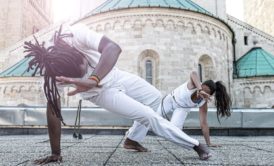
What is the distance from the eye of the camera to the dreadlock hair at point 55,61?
307 centimetres

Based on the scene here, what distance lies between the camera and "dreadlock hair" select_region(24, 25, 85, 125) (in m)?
3.07

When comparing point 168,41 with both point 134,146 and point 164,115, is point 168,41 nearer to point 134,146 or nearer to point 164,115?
point 164,115

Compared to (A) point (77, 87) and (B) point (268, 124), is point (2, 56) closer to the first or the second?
(B) point (268, 124)

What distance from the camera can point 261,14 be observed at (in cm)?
3123

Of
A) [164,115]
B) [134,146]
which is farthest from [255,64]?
[134,146]

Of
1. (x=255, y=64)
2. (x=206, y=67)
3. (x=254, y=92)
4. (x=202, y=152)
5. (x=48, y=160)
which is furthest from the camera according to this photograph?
(x=255, y=64)

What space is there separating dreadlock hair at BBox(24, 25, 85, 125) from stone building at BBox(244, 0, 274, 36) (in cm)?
2853

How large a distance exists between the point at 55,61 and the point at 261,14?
31532 mm

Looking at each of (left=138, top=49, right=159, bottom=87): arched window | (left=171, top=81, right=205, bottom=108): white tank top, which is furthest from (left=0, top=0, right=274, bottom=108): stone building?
(left=171, top=81, right=205, bottom=108): white tank top

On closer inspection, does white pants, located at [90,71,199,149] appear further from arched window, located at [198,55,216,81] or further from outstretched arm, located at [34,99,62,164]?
arched window, located at [198,55,216,81]

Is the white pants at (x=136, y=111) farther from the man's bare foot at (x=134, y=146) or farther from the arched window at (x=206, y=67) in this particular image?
the arched window at (x=206, y=67)

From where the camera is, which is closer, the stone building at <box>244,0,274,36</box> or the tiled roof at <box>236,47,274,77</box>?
the tiled roof at <box>236,47,274,77</box>

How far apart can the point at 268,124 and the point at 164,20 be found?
6904 millimetres

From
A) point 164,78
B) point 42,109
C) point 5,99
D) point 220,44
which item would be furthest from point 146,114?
point 5,99
